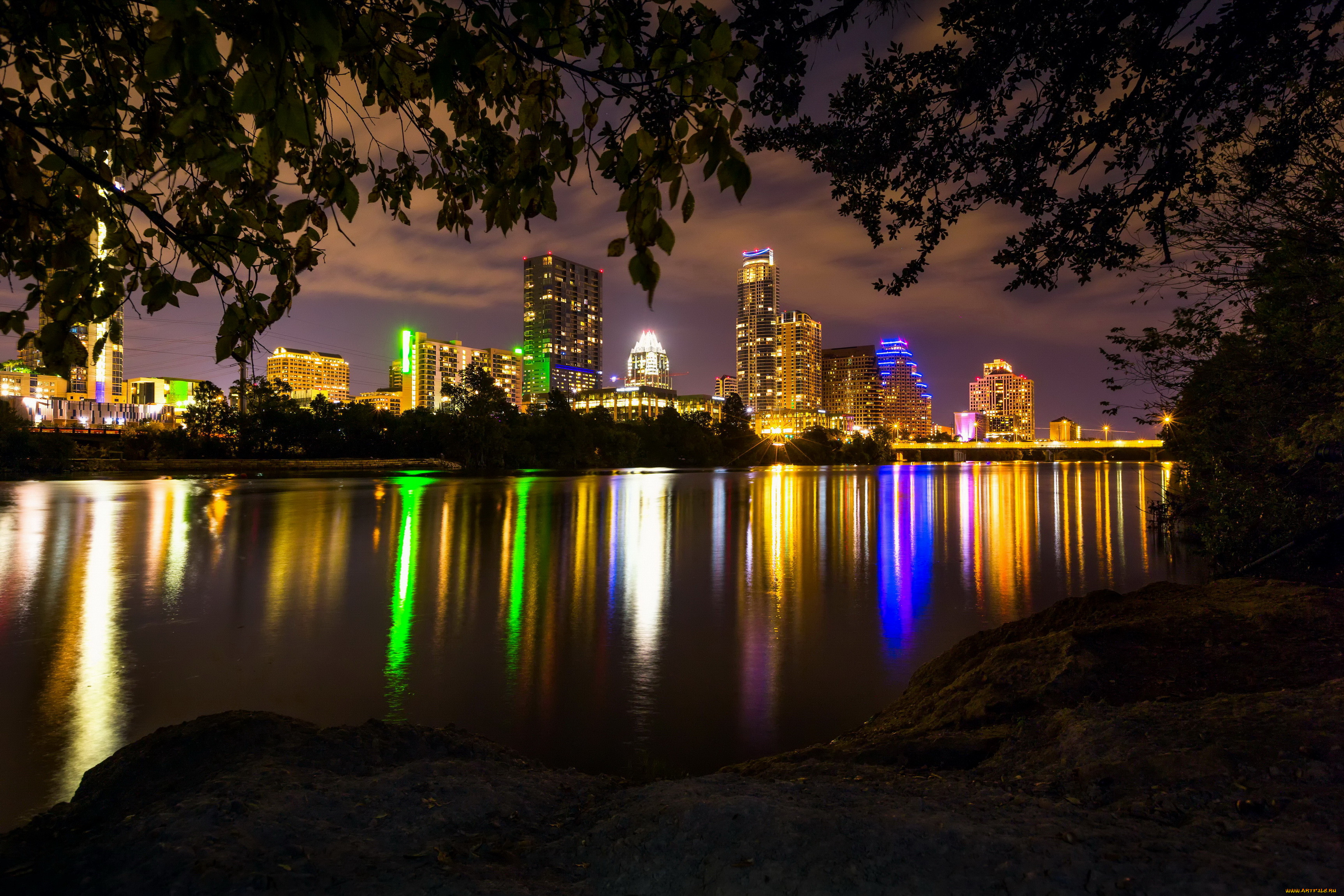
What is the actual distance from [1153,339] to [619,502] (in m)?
26.3

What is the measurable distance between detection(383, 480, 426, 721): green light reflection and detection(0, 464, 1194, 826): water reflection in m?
0.05

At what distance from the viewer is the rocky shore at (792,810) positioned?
8.21ft

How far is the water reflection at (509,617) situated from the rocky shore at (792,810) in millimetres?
1978

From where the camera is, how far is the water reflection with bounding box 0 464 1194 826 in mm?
6797

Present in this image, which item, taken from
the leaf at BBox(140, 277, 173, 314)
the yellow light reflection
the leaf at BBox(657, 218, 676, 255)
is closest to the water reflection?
the yellow light reflection

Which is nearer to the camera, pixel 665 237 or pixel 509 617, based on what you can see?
pixel 665 237

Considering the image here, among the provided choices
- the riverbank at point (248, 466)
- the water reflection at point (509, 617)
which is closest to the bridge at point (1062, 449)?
the riverbank at point (248, 466)

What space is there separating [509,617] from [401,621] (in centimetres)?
162

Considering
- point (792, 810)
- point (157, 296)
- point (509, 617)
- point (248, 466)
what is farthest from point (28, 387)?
point (792, 810)

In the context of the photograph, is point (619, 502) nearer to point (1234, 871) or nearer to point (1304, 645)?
point (1304, 645)

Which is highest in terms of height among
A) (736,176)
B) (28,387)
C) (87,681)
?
(28,387)

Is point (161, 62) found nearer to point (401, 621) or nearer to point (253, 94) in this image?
point (253, 94)

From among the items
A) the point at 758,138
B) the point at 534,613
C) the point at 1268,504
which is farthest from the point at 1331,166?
the point at 534,613

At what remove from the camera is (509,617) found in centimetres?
1084
